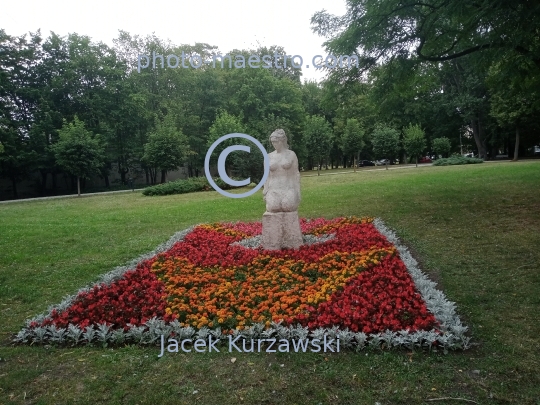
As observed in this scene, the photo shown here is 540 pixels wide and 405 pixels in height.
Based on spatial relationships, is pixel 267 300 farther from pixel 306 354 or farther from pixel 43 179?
pixel 43 179

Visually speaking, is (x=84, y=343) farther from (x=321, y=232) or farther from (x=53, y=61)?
(x=53, y=61)

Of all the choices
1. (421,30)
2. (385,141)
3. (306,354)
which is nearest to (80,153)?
Answer: (306,354)

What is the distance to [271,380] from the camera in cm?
329

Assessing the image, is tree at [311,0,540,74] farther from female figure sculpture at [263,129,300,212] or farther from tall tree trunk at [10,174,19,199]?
tall tree trunk at [10,174,19,199]

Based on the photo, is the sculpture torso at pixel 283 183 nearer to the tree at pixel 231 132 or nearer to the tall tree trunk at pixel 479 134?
the tree at pixel 231 132

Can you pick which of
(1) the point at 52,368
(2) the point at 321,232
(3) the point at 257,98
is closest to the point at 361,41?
(3) the point at 257,98

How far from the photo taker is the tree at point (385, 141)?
3027 cm

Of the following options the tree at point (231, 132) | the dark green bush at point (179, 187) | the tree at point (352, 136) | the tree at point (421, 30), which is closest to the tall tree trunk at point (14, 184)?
the dark green bush at point (179, 187)

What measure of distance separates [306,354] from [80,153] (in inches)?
231

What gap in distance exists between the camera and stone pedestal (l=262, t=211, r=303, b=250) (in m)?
7.17

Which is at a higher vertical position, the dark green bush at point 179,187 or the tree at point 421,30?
the tree at point 421,30

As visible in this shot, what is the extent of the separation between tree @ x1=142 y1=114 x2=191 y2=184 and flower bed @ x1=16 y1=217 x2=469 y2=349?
72.1 inches

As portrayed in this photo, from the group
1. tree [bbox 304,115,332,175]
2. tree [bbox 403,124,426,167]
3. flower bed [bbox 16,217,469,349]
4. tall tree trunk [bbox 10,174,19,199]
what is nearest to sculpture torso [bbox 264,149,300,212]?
flower bed [bbox 16,217,469,349]

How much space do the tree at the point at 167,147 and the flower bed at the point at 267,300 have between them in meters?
1.83
